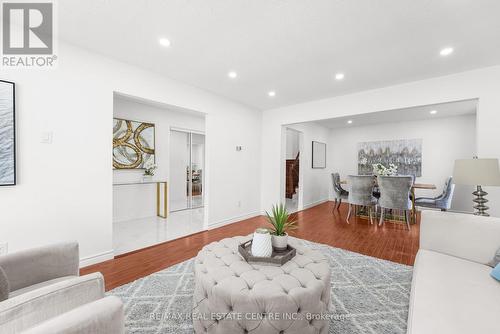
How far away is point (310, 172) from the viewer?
6316 mm

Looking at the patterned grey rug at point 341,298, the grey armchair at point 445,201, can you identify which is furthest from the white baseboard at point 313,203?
the patterned grey rug at point 341,298

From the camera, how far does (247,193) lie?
4875 mm

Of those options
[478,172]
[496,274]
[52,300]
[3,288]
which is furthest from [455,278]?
[3,288]

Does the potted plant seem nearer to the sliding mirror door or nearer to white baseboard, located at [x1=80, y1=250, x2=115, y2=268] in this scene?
white baseboard, located at [x1=80, y1=250, x2=115, y2=268]

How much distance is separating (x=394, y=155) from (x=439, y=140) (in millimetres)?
1027

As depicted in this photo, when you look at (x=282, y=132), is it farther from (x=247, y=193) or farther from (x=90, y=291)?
(x=90, y=291)

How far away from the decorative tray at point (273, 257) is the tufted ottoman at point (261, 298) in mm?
45

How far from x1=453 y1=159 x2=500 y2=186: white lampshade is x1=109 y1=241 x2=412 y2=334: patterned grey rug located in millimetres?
1140

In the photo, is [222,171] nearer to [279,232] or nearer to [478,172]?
[279,232]

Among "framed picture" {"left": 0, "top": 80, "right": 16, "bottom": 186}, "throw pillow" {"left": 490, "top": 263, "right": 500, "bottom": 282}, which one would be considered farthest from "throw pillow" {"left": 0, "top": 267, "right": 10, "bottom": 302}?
"throw pillow" {"left": 490, "top": 263, "right": 500, "bottom": 282}

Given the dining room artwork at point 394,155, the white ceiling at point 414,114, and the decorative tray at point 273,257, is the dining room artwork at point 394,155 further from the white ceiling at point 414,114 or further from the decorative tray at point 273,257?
the decorative tray at point 273,257

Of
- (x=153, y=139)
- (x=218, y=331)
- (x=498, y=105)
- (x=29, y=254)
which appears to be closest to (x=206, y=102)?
(x=153, y=139)

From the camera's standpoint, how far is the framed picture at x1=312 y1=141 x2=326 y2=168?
6.44 meters

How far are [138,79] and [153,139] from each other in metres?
1.84
